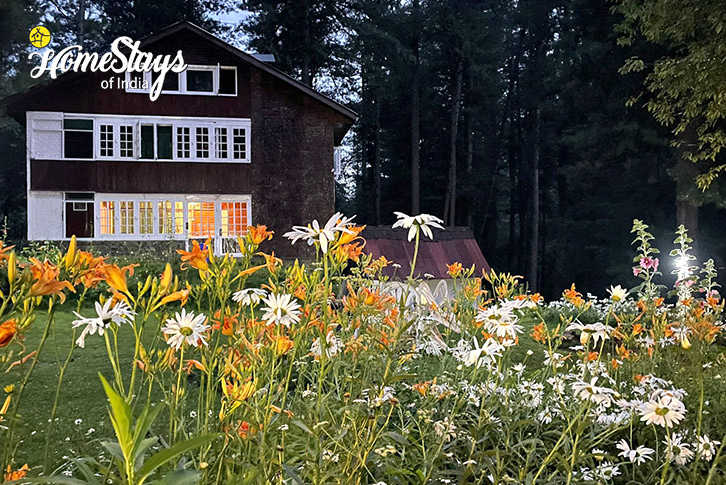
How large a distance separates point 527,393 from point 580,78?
16.2 metres

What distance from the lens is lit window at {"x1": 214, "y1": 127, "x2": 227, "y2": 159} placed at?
594 inches

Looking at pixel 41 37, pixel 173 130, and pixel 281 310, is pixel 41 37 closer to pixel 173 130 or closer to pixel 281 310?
pixel 173 130

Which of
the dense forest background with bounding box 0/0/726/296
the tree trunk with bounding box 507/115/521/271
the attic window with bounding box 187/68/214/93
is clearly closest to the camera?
the dense forest background with bounding box 0/0/726/296

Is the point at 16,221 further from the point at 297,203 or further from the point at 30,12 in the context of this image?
the point at 297,203

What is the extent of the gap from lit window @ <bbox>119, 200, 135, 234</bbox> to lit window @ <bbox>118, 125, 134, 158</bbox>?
3.85 feet

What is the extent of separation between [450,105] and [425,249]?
11.2 m

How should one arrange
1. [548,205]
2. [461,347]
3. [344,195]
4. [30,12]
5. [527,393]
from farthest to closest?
1. [344,195]
2. [548,205]
3. [30,12]
4. [461,347]
5. [527,393]

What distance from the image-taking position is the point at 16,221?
20.2 meters

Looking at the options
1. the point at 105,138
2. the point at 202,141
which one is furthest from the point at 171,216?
the point at 105,138

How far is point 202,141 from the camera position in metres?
15.0

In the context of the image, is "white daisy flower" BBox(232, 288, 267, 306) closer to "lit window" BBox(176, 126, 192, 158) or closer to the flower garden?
the flower garden

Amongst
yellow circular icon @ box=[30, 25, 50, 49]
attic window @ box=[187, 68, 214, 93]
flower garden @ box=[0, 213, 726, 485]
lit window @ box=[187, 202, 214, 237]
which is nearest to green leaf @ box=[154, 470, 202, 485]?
flower garden @ box=[0, 213, 726, 485]

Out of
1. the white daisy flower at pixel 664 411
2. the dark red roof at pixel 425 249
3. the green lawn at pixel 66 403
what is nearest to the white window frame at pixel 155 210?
the dark red roof at pixel 425 249

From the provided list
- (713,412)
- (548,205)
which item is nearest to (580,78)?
(548,205)
